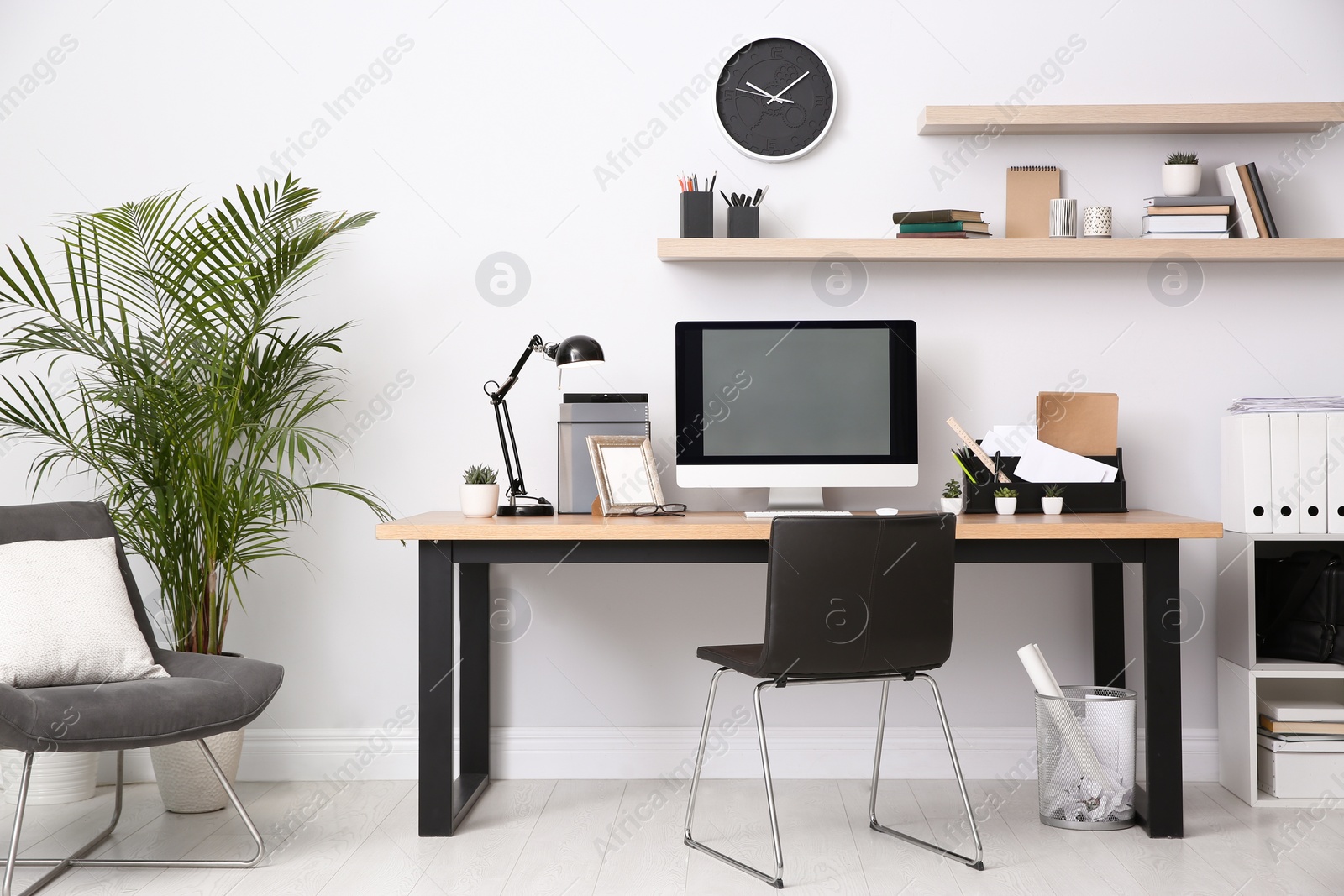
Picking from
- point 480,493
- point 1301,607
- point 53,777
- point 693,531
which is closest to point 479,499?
point 480,493

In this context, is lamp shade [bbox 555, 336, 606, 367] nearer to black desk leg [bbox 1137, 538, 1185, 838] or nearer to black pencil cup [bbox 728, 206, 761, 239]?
black pencil cup [bbox 728, 206, 761, 239]

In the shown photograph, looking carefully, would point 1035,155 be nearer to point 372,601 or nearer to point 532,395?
point 532,395

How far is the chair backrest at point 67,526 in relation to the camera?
2.41 meters

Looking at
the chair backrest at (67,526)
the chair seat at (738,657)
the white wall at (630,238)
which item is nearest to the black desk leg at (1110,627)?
the white wall at (630,238)

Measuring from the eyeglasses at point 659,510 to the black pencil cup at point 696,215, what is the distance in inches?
30.0

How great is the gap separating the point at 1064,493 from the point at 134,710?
2263 mm

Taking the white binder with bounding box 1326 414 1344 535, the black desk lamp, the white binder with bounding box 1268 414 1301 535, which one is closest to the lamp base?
the black desk lamp

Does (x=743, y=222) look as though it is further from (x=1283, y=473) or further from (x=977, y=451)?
(x=1283, y=473)

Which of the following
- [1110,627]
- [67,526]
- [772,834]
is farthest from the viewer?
[1110,627]

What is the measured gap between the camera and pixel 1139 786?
2.66 m

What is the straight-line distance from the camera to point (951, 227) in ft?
9.34

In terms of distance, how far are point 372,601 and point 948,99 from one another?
2224 millimetres

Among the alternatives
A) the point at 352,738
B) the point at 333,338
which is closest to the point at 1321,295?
the point at 333,338

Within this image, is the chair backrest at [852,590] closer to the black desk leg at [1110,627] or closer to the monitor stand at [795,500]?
the monitor stand at [795,500]
